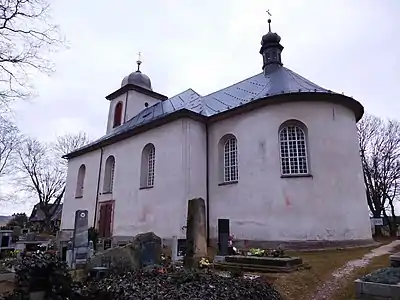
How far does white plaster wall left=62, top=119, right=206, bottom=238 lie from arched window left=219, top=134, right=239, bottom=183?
38.0 inches

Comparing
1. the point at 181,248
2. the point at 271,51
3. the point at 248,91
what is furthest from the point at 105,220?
the point at 271,51

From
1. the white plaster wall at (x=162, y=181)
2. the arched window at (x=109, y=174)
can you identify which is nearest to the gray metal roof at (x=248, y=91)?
Result: the white plaster wall at (x=162, y=181)

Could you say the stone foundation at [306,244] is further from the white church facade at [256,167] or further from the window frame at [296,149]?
the window frame at [296,149]

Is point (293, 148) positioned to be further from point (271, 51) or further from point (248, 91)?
point (271, 51)

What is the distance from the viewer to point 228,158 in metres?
15.3

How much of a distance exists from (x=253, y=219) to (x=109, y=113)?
18.8 m

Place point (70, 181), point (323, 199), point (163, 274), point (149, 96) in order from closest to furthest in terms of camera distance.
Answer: point (163, 274) → point (323, 199) → point (70, 181) → point (149, 96)

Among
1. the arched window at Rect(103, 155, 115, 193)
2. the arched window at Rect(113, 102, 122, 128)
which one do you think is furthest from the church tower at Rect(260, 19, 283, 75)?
the arched window at Rect(113, 102, 122, 128)

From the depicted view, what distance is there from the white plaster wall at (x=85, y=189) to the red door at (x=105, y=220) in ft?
4.43

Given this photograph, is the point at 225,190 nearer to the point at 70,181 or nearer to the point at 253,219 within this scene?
the point at 253,219

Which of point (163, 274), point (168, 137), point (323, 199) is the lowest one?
point (163, 274)

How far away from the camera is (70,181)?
24656 mm

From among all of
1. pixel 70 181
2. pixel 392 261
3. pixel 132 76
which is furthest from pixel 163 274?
pixel 132 76

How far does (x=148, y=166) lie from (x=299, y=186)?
8579 millimetres
